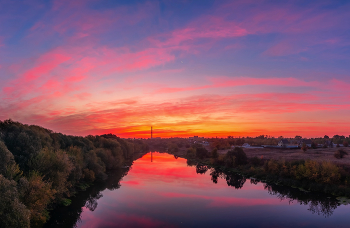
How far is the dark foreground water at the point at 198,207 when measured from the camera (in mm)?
31078

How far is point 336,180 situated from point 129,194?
4330cm

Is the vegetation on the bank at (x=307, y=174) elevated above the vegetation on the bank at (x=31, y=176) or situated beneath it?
situated beneath

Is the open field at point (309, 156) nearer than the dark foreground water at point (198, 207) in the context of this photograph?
No

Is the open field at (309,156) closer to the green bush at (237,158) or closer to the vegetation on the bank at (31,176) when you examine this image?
the green bush at (237,158)

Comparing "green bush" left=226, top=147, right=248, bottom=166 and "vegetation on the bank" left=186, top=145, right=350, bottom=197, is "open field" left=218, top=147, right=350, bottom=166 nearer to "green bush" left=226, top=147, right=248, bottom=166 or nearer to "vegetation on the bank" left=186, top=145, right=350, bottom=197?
"vegetation on the bank" left=186, top=145, right=350, bottom=197

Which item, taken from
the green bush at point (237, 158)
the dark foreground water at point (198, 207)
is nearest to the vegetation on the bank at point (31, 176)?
the dark foreground water at point (198, 207)

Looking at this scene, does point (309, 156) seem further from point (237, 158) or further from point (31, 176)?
point (31, 176)

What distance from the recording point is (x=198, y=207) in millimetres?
37750

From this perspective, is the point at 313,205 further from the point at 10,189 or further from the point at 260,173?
the point at 10,189

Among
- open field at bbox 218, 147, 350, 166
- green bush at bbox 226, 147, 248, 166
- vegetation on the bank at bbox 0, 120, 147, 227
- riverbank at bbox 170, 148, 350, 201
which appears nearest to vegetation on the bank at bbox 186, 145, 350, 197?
riverbank at bbox 170, 148, 350, 201

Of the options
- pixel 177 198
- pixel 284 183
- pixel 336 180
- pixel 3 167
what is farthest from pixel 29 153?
pixel 336 180

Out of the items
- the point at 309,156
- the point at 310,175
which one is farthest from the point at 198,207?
the point at 309,156

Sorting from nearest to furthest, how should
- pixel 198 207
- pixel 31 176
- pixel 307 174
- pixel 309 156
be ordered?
1. pixel 31 176
2. pixel 198 207
3. pixel 307 174
4. pixel 309 156

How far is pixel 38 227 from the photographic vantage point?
27531mm
